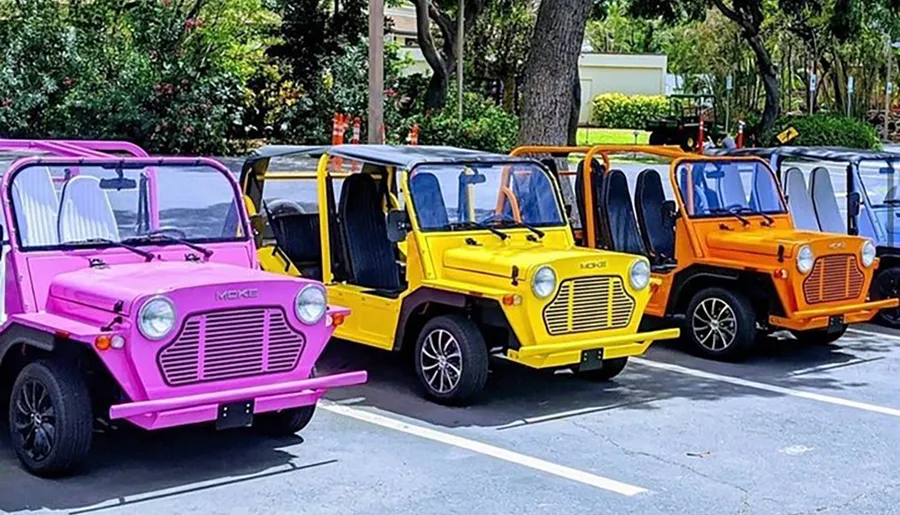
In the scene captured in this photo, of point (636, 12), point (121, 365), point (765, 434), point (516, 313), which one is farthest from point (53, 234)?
point (636, 12)

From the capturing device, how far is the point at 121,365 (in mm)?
5859

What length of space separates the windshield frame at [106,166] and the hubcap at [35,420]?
854 mm

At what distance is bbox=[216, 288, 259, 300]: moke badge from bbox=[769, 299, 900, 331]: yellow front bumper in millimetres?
5035

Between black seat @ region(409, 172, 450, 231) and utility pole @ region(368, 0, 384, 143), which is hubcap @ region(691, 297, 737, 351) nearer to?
black seat @ region(409, 172, 450, 231)

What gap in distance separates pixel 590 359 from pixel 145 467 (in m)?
3.07

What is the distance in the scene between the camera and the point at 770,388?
8.73 metres

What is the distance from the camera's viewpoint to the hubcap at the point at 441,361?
7859 mm

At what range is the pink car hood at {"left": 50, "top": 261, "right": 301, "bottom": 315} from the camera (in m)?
5.95

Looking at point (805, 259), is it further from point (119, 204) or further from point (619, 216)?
point (119, 204)

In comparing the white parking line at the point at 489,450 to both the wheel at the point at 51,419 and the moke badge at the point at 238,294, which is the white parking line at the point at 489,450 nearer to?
the moke badge at the point at 238,294

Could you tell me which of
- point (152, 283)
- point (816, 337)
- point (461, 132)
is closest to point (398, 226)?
point (152, 283)

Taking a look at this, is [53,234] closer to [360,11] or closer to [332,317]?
[332,317]

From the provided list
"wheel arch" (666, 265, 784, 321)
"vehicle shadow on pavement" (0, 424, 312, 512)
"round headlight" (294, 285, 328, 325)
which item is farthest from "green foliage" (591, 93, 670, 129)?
"round headlight" (294, 285, 328, 325)

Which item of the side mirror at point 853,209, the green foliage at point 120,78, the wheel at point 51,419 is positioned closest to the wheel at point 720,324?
the side mirror at point 853,209
